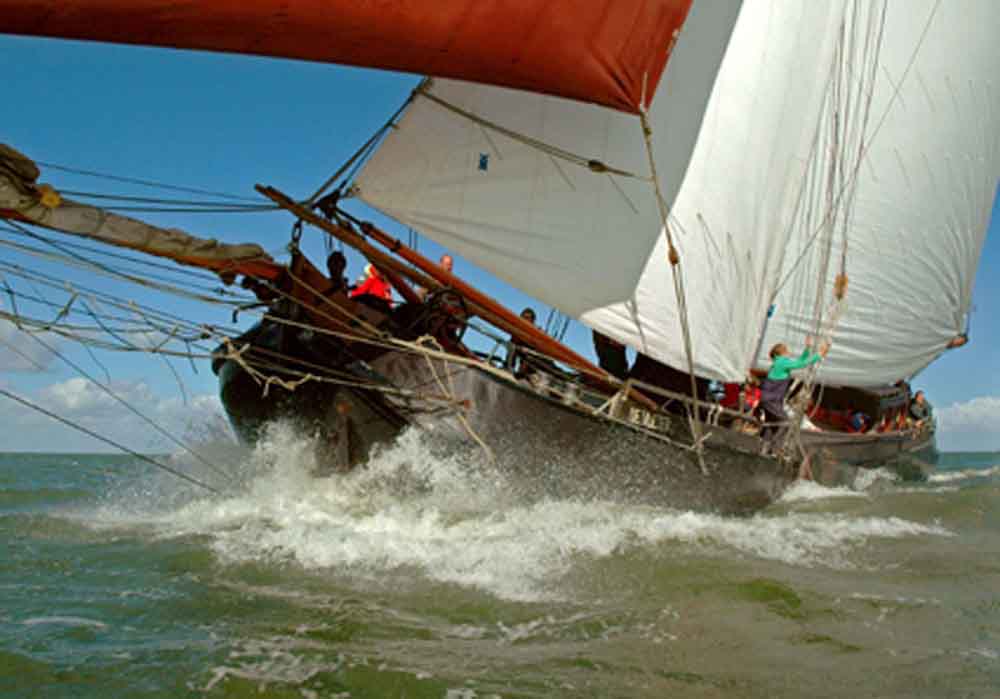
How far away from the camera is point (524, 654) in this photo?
3725 mm

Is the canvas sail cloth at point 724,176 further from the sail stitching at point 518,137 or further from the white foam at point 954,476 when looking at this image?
the white foam at point 954,476

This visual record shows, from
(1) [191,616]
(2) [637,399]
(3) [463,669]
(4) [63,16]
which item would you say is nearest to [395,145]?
(2) [637,399]

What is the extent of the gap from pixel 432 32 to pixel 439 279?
2657 mm

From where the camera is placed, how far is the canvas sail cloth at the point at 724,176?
786 centimetres

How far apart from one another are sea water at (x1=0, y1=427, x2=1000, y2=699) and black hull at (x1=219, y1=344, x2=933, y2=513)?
19cm

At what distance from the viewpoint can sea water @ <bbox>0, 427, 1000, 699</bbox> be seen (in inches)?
134

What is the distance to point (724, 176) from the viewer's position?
29.5 ft

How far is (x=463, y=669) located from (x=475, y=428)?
3710 mm

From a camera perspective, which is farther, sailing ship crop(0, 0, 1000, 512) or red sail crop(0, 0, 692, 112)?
sailing ship crop(0, 0, 1000, 512)

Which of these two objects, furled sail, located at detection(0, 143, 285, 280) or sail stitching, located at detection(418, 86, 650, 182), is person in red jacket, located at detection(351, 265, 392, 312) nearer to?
furled sail, located at detection(0, 143, 285, 280)

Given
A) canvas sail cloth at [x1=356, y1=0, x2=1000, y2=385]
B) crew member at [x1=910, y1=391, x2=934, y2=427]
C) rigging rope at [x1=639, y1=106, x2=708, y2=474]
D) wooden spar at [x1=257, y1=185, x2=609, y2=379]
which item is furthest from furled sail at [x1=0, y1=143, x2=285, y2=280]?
crew member at [x1=910, y1=391, x2=934, y2=427]

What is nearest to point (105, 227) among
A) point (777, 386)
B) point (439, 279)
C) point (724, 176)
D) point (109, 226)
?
point (109, 226)

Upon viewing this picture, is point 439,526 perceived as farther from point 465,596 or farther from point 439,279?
point 439,279

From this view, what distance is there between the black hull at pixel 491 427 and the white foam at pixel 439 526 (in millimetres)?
176
